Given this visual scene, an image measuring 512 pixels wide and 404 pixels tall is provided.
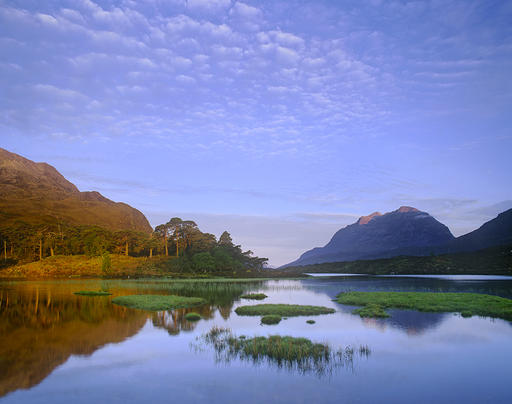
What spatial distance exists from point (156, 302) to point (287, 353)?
33.1 m

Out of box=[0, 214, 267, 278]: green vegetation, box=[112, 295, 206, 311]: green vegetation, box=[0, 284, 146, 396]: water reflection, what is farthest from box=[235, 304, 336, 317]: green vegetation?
box=[0, 214, 267, 278]: green vegetation

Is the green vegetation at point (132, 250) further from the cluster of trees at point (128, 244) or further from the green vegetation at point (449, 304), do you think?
the green vegetation at point (449, 304)

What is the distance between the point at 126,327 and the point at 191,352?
12229 mm

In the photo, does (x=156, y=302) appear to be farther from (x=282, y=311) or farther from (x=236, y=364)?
(x=236, y=364)

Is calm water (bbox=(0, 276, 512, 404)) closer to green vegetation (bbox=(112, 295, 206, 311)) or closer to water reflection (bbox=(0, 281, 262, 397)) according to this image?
water reflection (bbox=(0, 281, 262, 397))

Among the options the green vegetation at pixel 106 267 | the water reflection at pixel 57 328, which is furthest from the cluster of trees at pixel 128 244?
the water reflection at pixel 57 328

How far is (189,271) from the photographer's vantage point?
149 metres

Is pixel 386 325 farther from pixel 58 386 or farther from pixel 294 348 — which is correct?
pixel 58 386

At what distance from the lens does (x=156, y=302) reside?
50.9 meters

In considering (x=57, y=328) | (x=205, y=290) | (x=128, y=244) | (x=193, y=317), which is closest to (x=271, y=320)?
(x=193, y=317)

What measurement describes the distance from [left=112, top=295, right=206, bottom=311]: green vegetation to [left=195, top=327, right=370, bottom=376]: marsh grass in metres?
22.4

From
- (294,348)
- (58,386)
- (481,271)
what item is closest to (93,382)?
(58,386)

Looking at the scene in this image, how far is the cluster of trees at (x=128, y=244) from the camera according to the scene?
167m

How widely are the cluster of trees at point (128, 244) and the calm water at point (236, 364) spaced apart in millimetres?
126600
